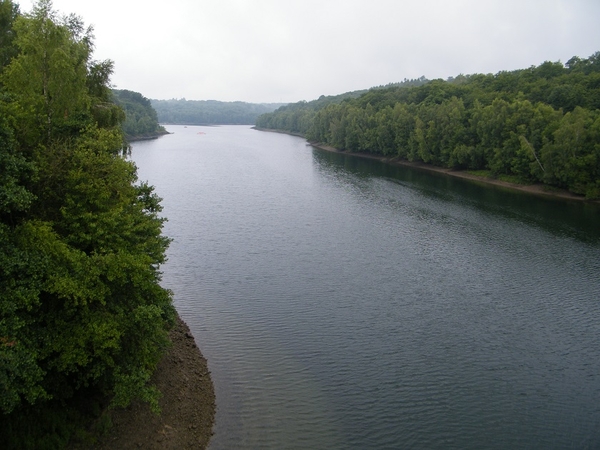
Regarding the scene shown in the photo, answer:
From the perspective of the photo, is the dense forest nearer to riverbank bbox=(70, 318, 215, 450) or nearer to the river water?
riverbank bbox=(70, 318, 215, 450)

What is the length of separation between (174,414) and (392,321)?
1247cm

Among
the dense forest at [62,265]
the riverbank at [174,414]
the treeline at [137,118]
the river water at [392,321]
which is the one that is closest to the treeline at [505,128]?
the river water at [392,321]

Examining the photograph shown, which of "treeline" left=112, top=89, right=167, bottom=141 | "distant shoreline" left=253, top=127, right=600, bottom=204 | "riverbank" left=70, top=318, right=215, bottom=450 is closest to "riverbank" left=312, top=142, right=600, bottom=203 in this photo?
"distant shoreline" left=253, top=127, right=600, bottom=204

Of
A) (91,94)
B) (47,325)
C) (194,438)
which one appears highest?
(91,94)

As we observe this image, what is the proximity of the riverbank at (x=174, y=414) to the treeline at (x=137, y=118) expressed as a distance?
116608 mm

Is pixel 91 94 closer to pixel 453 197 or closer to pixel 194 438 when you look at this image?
pixel 194 438

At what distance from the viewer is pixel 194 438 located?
623 inches

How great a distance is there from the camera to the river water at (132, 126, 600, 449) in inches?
688

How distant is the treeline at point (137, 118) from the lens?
454 ft

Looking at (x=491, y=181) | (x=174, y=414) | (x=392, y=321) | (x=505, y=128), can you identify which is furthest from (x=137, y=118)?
(x=174, y=414)

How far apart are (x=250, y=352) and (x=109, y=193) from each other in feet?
31.0

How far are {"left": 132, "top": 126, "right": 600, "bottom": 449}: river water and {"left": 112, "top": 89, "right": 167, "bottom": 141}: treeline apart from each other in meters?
96.0

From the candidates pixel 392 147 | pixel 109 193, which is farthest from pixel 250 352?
pixel 392 147

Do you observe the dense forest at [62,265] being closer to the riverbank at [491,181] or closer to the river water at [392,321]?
the river water at [392,321]
